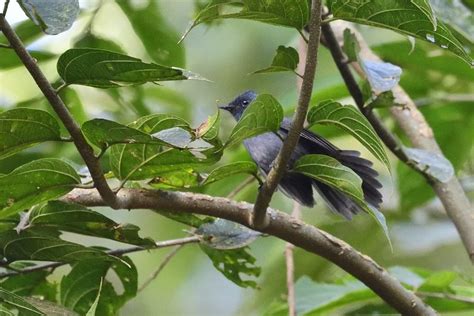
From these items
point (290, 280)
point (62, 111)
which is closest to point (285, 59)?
point (62, 111)

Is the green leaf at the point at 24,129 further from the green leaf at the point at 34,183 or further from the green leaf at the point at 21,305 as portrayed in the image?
the green leaf at the point at 21,305

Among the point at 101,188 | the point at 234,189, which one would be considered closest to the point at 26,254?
the point at 101,188

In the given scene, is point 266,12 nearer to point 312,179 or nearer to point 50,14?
point 50,14

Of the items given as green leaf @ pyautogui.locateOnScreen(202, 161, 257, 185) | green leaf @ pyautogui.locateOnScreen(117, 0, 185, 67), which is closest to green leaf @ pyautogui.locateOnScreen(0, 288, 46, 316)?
green leaf @ pyautogui.locateOnScreen(202, 161, 257, 185)

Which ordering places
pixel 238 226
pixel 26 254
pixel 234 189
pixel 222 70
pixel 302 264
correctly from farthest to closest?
pixel 222 70
pixel 302 264
pixel 234 189
pixel 238 226
pixel 26 254

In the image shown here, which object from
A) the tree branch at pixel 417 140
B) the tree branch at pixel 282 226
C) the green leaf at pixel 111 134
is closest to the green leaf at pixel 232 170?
the tree branch at pixel 282 226

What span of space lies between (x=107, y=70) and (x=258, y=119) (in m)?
0.27

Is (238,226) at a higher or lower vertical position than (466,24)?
lower

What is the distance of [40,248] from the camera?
163 centimetres

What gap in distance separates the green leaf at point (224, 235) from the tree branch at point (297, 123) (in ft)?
0.75

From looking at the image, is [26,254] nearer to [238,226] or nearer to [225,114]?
[238,226]

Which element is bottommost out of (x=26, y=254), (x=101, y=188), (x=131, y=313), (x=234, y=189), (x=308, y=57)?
(x=131, y=313)

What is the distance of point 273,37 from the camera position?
449 centimetres

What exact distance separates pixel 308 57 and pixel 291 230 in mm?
473
